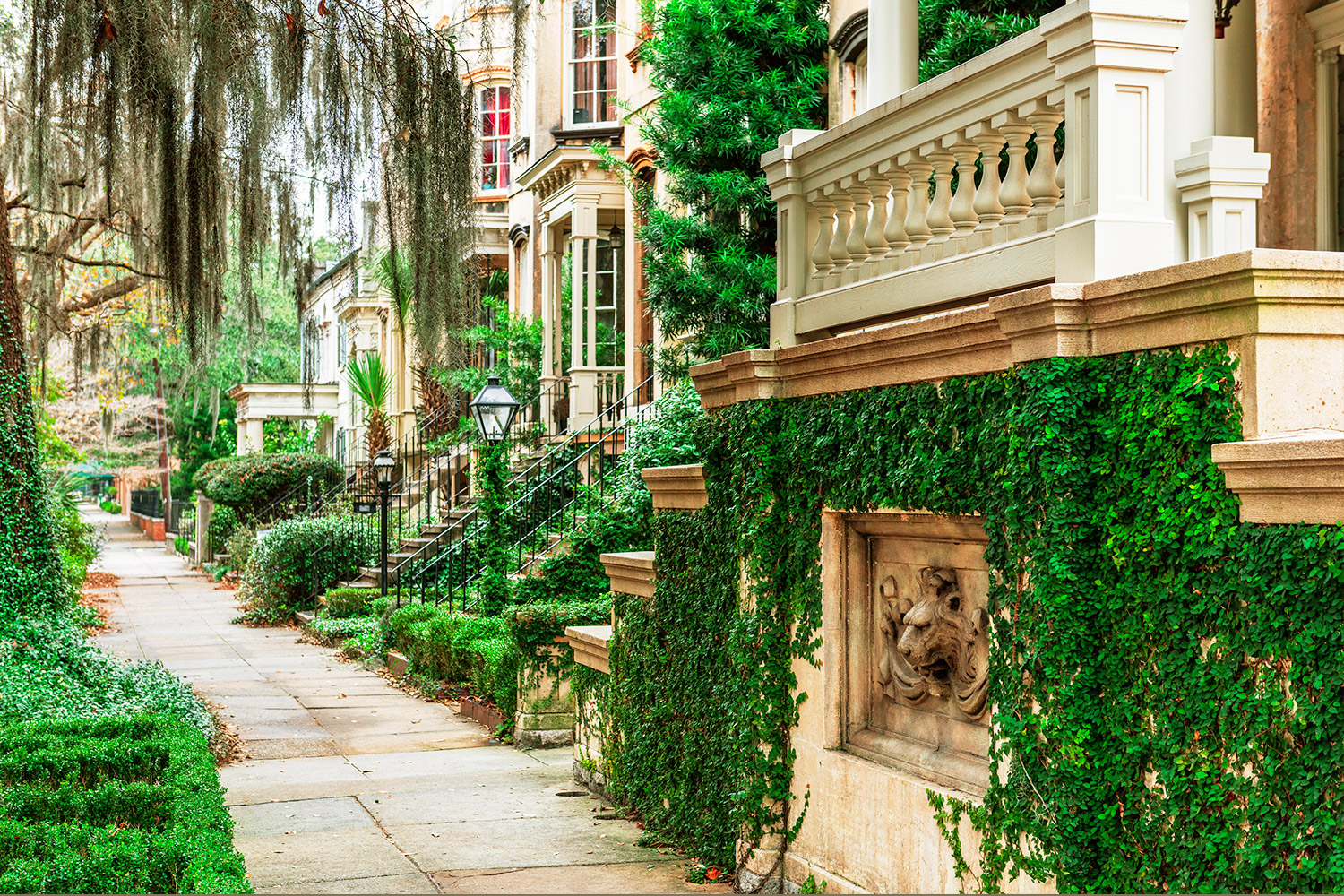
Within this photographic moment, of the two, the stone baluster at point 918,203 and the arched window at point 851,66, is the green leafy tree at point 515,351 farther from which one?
the stone baluster at point 918,203

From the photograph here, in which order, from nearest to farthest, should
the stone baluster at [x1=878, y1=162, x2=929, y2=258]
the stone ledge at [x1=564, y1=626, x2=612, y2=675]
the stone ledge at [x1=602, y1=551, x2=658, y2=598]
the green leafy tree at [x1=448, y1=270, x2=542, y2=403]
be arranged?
the stone baluster at [x1=878, y1=162, x2=929, y2=258]
the stone ledge at [x1=602, y1=551, x2=658, y2=598]
the stone ledge at [x1=564, y1=626, x2=612, y2=675]
the green leafy tree at [x1=448, y1=270, x2=542, y2=403]

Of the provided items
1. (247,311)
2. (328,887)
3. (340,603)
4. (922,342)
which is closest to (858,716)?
(922,342)

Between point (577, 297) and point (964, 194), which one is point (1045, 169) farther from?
point (577, 297)

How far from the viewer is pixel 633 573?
7520 mm

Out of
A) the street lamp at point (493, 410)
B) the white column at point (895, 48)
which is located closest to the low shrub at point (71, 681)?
the street lamp at point (493, 410)

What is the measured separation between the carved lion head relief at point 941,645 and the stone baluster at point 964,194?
1367mm

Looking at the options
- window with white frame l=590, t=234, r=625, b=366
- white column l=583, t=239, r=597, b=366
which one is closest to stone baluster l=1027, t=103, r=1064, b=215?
white column l=583, t=239, r=597, b=366

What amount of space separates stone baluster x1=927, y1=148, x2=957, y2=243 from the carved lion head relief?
4.55 feet

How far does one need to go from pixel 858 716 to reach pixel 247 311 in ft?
21.2

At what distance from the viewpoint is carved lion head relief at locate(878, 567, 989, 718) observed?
4773mm

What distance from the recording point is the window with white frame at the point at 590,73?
60.8 ft

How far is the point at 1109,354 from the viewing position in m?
3.90

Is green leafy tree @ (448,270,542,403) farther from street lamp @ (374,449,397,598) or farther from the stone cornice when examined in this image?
the stone cornice

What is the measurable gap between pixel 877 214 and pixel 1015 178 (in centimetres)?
100
